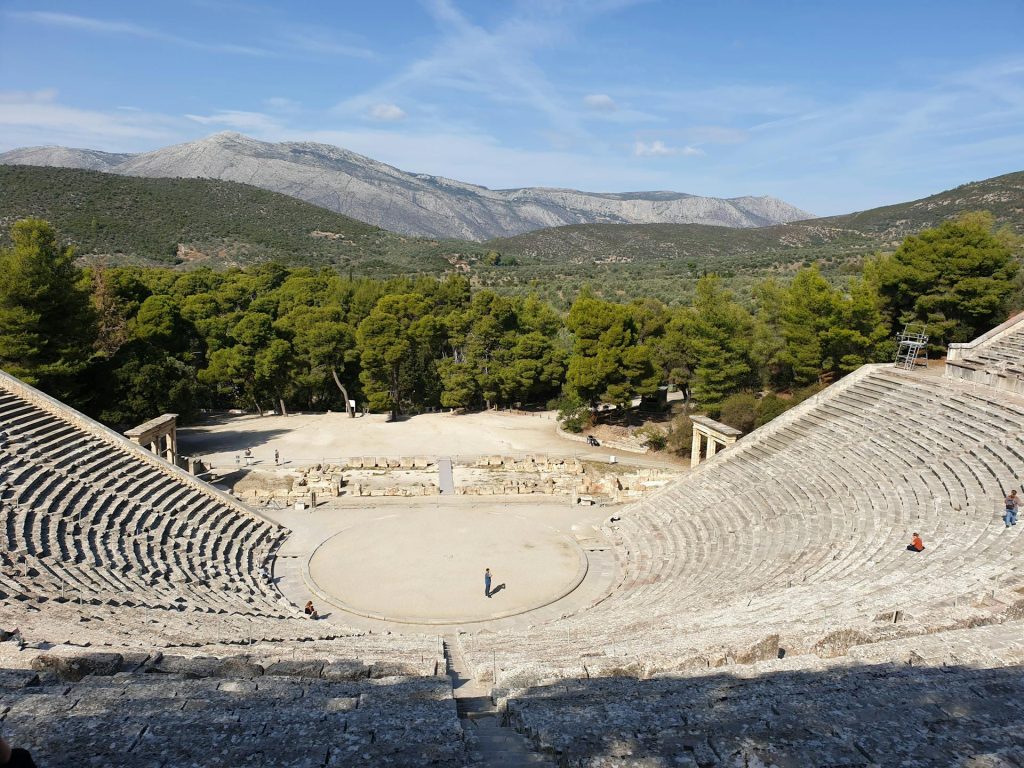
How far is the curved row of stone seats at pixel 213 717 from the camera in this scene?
4.12 metres

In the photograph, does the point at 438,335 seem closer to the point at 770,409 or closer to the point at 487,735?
the point at 770,409

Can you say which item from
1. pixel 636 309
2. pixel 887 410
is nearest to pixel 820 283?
pixel 636 309

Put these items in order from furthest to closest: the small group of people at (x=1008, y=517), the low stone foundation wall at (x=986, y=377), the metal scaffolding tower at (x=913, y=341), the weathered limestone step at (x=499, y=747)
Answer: the metal scaffolding tower at (x=913, y=341) < the low stone foundation wall at (x=986, y=377) < the small group of people at (x=1008, y=517) < the weathered limestone step at (x=499, y=747)

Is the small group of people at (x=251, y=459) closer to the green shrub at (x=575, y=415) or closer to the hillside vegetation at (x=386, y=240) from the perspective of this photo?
the green shrub at (x=575, y=415)

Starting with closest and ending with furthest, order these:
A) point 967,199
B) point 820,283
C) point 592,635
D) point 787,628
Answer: point 787,628 < point 592,635 < point 820,283 < point 967,199

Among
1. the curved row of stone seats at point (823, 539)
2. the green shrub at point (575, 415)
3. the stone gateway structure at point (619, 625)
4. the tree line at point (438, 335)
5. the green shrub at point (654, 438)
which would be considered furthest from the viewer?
the green shrub at point (575, 415)

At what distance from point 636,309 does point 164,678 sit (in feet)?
96.2

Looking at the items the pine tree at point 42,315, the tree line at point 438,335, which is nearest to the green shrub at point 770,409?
the tree line at point 438,335

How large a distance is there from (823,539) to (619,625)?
5.18 m

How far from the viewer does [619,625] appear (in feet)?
37.2

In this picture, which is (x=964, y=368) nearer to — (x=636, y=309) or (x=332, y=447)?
(x=636, y=309)

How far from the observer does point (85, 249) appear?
6041 cm

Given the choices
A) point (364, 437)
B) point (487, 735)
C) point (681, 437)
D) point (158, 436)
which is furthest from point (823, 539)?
point (364, 437)

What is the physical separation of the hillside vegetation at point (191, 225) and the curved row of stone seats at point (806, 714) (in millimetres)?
66060
